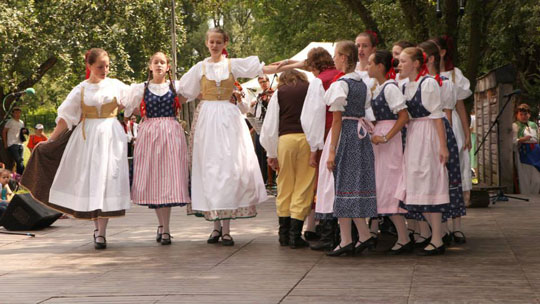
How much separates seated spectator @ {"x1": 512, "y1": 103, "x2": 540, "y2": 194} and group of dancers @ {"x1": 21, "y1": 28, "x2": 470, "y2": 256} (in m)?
6.98

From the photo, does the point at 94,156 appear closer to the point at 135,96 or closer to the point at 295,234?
the point at 135,96

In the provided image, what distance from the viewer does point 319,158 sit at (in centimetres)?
826

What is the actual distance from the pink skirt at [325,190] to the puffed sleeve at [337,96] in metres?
0.27

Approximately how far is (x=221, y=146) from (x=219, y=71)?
2.48ft

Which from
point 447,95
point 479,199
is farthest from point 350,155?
point 479,199

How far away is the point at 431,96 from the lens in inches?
298

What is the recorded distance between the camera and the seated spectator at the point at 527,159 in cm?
1534

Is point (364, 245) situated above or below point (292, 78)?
below

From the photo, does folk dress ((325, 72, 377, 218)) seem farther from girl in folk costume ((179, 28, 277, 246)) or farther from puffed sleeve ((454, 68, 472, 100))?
puffed sleeve ((454, 68, 472, 100))

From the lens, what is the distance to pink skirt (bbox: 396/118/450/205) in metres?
7.58

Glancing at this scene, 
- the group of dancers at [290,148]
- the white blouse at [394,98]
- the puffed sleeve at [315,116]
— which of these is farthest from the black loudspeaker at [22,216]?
the white blouse at [394,98]

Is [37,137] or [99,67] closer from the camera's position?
[99,67]

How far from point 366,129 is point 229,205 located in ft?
5.47

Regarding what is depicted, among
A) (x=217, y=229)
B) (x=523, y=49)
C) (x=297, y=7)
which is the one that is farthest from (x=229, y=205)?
(x=523, y=49)
